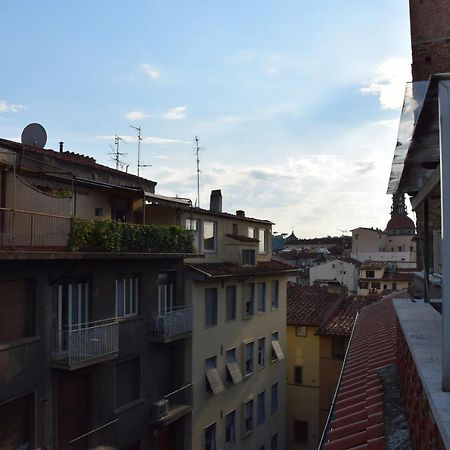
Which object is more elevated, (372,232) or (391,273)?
Result: (372,232)

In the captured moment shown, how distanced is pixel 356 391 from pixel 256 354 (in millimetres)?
19873

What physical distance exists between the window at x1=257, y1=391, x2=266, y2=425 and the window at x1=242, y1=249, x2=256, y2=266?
262 inches

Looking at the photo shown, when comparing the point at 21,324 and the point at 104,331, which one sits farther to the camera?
the point at 104,331

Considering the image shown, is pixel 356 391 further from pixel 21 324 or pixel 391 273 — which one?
pixel 391 273

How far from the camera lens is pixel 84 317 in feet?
47.4

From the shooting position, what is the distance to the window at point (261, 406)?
2566 cm

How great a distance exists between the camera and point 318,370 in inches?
1143

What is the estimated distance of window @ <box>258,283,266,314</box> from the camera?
84.0ft

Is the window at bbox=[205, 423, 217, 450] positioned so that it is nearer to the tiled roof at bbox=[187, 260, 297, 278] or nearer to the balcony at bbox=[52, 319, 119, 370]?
→ the tiled roof at bbox=[187, 260, 297, 278]

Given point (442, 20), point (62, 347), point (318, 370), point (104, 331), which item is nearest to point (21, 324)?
point (62, 347)

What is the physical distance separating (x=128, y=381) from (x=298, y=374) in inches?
610

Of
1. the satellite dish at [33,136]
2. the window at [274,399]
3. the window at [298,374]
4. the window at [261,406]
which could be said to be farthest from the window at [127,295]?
the window at [298,374]

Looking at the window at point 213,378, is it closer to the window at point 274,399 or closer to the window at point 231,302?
the window at point 231,302

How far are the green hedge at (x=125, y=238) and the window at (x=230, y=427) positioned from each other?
8.67 m
